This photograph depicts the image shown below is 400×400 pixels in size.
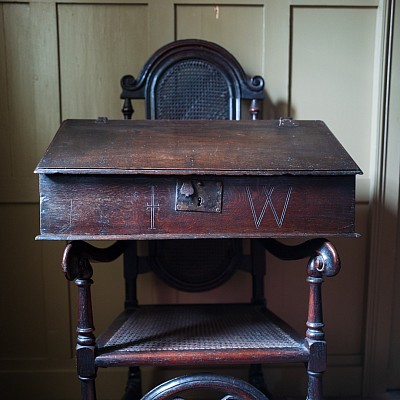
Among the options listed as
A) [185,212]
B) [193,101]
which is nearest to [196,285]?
[185,212]

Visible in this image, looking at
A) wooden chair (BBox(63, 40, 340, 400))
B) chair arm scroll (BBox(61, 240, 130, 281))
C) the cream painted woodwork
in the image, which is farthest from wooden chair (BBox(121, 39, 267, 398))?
chair arm scroll (BBox(61, 240, 130, 281))

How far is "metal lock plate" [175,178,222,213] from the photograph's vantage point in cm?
125

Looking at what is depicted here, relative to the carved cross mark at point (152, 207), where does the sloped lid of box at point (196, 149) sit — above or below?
above

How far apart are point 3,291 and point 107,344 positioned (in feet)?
3.09

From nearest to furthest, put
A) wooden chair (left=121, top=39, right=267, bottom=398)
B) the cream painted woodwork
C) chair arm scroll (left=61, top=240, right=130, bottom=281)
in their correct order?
1. chair arm scroll (left=61, top=240, right=130, bottom=281)
2. wooden chair (left=121, top=39, right=267, bottom=398)
3. the cream painted woodwork

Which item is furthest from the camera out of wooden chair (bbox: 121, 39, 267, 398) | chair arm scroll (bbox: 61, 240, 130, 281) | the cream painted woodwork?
the cream painted woodwork

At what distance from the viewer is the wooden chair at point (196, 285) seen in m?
1.24

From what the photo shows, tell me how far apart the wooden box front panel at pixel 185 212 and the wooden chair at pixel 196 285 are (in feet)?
0.23

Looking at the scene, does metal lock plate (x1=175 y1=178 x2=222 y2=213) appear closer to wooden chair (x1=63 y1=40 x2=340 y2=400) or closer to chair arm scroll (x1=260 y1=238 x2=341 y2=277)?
wooden chair (x1=63 y1=40 x2=340 y2=400)

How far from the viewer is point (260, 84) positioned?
5.77ft

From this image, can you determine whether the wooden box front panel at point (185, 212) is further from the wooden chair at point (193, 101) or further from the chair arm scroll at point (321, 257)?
the wooden chair at point (193, 101)

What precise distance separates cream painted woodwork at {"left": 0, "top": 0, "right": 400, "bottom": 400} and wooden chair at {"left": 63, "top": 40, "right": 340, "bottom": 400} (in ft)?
0.67

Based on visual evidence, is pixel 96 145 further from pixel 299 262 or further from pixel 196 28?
pixel 299 262

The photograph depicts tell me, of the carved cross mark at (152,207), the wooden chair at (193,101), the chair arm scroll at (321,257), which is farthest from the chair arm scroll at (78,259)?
the chair arm scroll at (321,257)
